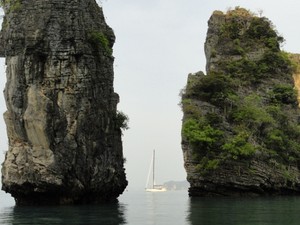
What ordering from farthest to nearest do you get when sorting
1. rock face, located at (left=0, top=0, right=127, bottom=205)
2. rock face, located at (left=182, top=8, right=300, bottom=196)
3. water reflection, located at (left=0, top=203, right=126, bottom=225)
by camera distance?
1. rock face, located at (left=182, top=8, right=300, bottom=196)
2. rock face, located at (left=0, top=0, right=127, bottom=205)
3. water reflection, located at (left=0, top=203, right=126, bottom=225)

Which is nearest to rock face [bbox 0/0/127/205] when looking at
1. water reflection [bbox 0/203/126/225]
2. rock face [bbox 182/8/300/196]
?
water reflection [bbox 0/203/126/225]

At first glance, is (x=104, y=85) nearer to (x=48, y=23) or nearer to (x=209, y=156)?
(x=48, y=23)

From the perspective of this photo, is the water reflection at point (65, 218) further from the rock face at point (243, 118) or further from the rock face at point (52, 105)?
the rock face at point (243, 118)

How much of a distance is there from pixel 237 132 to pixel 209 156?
10.7 feet

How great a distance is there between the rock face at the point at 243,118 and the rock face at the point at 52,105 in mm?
9969

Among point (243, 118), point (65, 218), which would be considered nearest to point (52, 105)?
point (65, 218)

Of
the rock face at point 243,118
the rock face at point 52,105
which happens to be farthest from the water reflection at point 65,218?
the rock face at point 243,118

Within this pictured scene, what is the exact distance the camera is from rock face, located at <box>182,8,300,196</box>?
3969 centimetres

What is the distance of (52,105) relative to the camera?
30422 millimetres

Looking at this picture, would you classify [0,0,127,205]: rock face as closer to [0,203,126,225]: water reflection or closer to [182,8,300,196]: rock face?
[0,203,126,225]: water reflection

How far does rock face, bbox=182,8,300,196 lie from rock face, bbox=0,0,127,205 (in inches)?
392

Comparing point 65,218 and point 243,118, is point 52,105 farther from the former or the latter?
point 243,118

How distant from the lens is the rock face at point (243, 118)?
39688 mm

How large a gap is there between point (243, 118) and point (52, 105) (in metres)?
18.0
